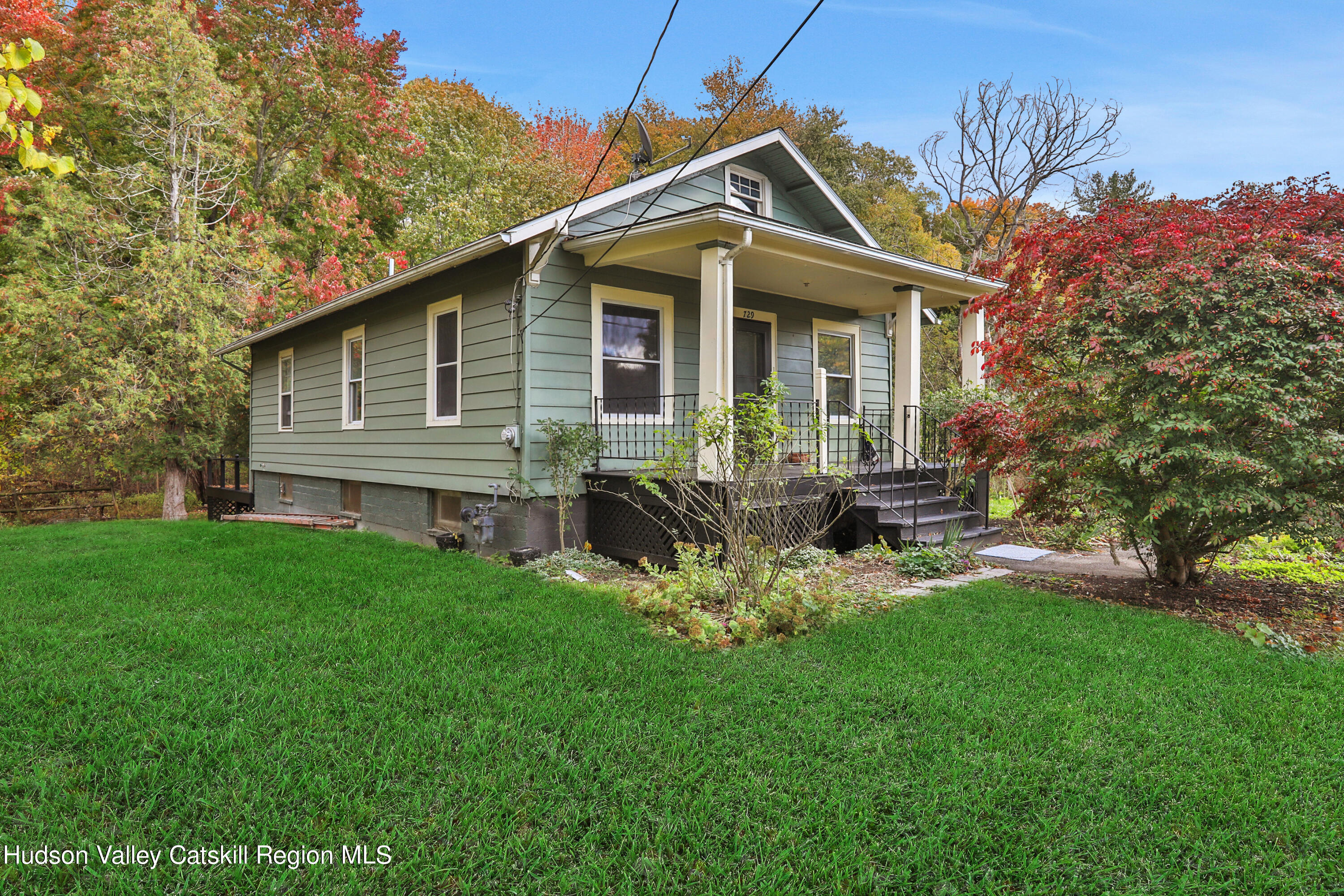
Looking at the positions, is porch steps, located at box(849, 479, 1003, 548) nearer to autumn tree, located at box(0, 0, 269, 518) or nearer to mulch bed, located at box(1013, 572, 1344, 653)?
mulch bed, located at box(1013, 572, 1344, 653)

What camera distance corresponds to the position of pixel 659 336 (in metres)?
8.02

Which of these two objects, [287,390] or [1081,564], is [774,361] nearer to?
[1081,564]

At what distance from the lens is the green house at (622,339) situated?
6.90 metres

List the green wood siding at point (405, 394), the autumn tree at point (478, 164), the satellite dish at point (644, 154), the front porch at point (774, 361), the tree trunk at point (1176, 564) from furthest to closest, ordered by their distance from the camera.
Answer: the autumn tree at point (478, 164), the green wood siding at point (405, 394), the satellite dish at point (644, 154), the front porch at point (774, 361), the tree trunk at point (1176, 564)

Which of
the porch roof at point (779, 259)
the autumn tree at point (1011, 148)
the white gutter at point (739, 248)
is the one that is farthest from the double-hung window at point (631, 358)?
the autumn tree at point (1011, 148)

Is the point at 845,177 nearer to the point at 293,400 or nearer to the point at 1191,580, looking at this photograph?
the point at 293,400

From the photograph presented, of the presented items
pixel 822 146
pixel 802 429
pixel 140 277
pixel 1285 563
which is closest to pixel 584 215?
pixel 802 429

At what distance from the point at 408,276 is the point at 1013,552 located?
7310 mm

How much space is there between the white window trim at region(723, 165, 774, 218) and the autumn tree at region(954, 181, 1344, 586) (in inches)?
183

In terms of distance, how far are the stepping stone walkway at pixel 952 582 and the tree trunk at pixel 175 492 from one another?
51.3 ft

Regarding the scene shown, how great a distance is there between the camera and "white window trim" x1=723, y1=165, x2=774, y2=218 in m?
9.19

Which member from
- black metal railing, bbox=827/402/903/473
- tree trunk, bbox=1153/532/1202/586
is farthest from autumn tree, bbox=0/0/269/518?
tree trunk, bbox=1153/532/1202/586

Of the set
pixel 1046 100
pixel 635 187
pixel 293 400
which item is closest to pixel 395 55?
pixel 293 400

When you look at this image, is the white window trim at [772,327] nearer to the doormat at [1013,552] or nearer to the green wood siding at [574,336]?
the green wood siding at [574,336]
